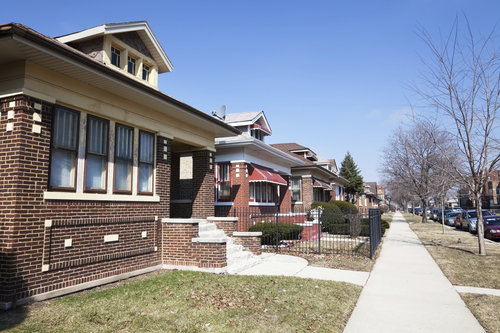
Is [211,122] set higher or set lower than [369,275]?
higher

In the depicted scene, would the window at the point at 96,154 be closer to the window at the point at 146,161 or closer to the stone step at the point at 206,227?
the window at the point at 146,161

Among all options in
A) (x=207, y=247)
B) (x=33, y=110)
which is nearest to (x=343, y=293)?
(x=207, y=247)

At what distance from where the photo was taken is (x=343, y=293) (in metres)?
7.44

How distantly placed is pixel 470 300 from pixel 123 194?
8188mm

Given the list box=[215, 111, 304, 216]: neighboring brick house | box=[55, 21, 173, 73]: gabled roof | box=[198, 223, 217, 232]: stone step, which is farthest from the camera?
box=[215, 111, 304, 216]: neighboring brick house

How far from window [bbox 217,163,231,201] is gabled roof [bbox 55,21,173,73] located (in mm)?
5515

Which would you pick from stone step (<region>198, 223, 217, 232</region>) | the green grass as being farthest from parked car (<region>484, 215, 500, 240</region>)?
stone step (<region>198, 223, 217, 232</region>)

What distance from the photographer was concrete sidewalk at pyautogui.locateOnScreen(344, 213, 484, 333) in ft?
18.1

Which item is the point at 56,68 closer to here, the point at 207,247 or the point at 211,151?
the point at 207,247

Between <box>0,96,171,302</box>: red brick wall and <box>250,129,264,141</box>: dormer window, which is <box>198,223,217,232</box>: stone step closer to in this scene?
<box>0,96,171,302</box>: red brick wall

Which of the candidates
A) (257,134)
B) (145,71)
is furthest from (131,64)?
(257,134)

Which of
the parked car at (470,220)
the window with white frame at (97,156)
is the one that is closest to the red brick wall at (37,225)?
the window with white frame at (97,156)

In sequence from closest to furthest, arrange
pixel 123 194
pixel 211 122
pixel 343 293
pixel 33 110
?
pixel 33 110 → pixel 343 293 → pixel 123 194 → pixel 211 122

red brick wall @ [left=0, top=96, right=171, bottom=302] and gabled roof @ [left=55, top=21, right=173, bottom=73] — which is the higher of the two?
gabled roof @ [left=55, top=21, right=173, bottom=73]
